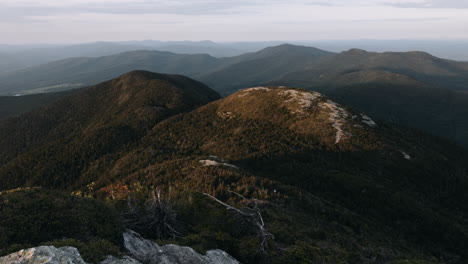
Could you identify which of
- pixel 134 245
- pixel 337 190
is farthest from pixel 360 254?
pixel 337 190

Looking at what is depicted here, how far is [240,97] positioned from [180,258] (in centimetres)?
9271

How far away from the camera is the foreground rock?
956 cm

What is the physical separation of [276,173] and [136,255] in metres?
39.3

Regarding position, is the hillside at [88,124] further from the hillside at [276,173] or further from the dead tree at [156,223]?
the dead tree at [156,223]

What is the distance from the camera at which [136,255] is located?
11836mm

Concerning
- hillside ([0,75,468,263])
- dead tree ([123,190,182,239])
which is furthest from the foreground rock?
dead tree ([123,190,182,239])

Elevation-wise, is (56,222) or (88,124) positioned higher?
(56,222)

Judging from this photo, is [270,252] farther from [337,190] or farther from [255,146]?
[255,146]

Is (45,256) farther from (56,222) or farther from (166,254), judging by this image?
(166,254)

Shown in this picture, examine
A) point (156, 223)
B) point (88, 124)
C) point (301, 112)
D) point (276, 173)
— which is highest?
point (301, 112)

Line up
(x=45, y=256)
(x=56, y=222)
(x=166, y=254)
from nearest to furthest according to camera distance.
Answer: (x=45, y=256)
(x=166, y=254)
(x=56, y=222)

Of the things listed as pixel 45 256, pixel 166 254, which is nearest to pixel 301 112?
pixel 166 254

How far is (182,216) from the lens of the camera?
19.6 meters

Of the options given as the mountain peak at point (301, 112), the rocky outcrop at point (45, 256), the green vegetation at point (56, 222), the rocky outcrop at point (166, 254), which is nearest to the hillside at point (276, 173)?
the mountain peak at point (301, 112)
